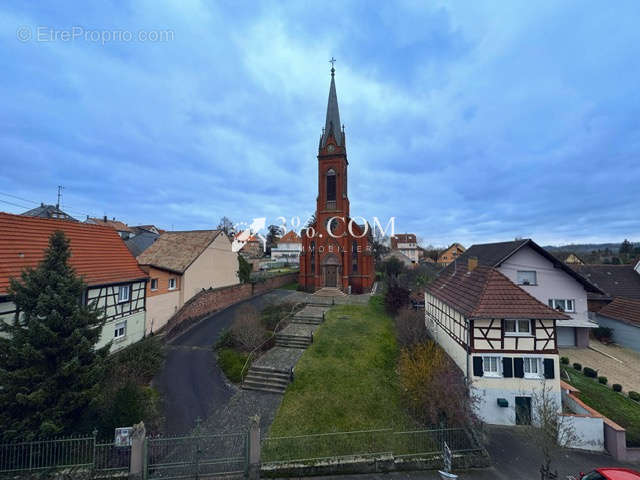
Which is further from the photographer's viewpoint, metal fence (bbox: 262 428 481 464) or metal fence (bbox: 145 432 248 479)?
metal fence (bbox: 262 428 481 464)

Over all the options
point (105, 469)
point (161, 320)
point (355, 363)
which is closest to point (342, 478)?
point (355, 363)

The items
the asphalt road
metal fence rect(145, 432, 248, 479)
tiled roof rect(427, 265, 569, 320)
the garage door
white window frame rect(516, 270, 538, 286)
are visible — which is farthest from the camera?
the garage door

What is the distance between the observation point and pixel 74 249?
611 inches

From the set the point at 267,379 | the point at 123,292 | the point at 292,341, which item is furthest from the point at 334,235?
the point at 123,292

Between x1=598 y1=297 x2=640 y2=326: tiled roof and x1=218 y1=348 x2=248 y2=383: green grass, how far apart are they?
98.4ft

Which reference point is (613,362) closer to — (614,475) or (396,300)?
(396,300)

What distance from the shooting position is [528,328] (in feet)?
41.8

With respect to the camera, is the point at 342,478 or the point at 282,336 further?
the point at 282,336

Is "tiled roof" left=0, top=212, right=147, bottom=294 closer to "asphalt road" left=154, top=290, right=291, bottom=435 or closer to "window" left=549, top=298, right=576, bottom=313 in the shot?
"asphalt road" left=154, top=290, right=291, bottom=435

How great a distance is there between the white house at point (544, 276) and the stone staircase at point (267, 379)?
1526cm

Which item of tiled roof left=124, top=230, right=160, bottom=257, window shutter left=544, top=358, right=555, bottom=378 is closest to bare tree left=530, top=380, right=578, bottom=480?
window shutter left=544, top=358, right=555, bottom=378

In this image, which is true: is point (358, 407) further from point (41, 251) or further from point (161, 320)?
point (41, 251)

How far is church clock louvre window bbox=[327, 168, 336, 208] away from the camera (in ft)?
115

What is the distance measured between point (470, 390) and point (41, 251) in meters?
22.7
